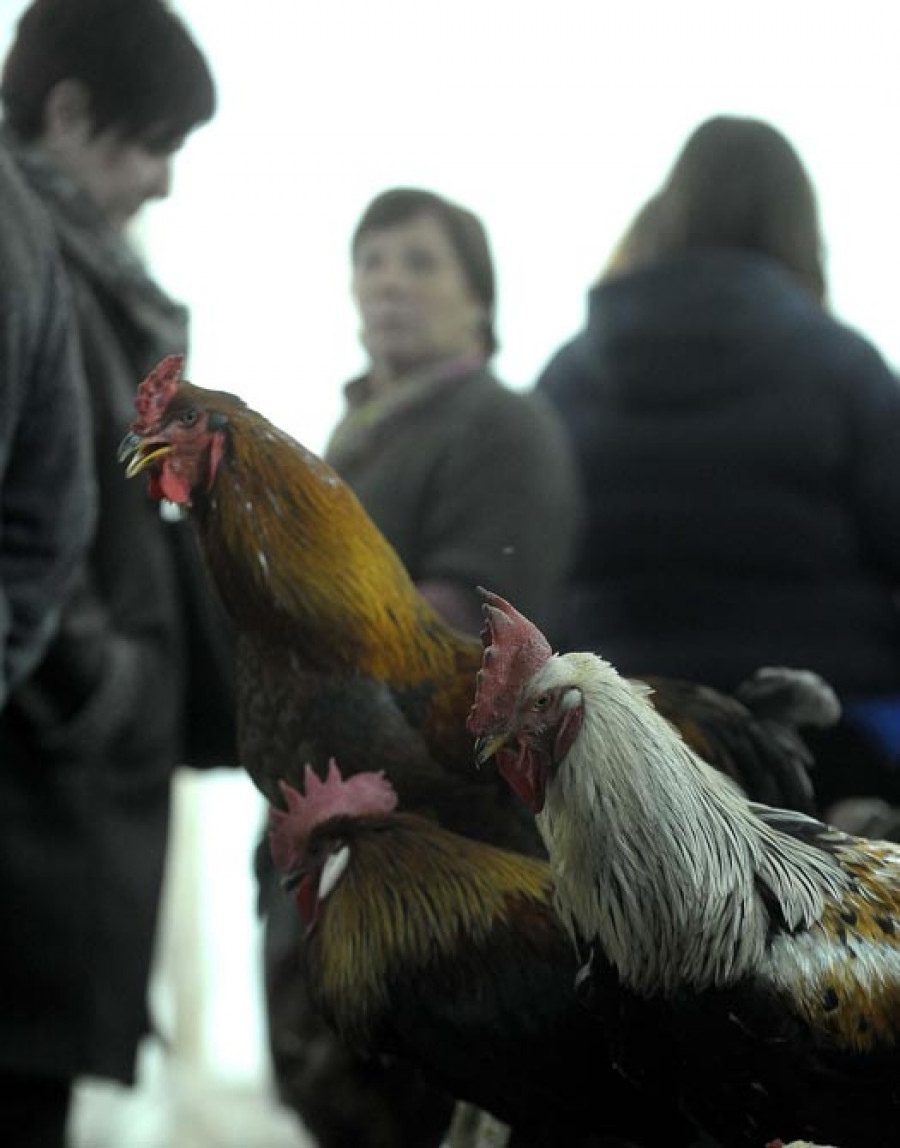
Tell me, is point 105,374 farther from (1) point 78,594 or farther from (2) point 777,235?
(2) point 777,235

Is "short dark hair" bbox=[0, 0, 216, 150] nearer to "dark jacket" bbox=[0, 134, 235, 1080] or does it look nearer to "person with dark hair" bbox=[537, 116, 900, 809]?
"dark jacket" bbox=[0, 134, 235, 1080]

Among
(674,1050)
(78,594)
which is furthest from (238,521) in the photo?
(78,594)

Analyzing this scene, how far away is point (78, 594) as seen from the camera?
104cm

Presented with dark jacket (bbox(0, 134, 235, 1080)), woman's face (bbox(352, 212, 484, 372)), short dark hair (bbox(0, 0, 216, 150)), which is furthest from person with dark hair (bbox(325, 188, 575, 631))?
dark jacket (bbox(0, 134, 235, 1080))

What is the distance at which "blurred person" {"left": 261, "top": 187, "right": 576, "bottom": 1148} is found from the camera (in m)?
0.64

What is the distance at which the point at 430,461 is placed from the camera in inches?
26.1

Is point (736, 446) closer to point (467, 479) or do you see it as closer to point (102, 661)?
point (467, 479)

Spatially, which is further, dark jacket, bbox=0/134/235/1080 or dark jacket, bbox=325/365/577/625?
dark jacket, bbox=0/134/235/1080

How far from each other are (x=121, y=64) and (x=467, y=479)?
11.1 inches

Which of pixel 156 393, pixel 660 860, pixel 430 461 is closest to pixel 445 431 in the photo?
pixel 430 461

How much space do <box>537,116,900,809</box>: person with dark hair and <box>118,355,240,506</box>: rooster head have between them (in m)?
0.14

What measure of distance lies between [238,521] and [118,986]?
1.97 ft

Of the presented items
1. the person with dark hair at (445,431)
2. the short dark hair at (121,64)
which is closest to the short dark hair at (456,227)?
the person with dark hair at (445,431)

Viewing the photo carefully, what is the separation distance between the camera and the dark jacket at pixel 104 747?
36.4 inches
